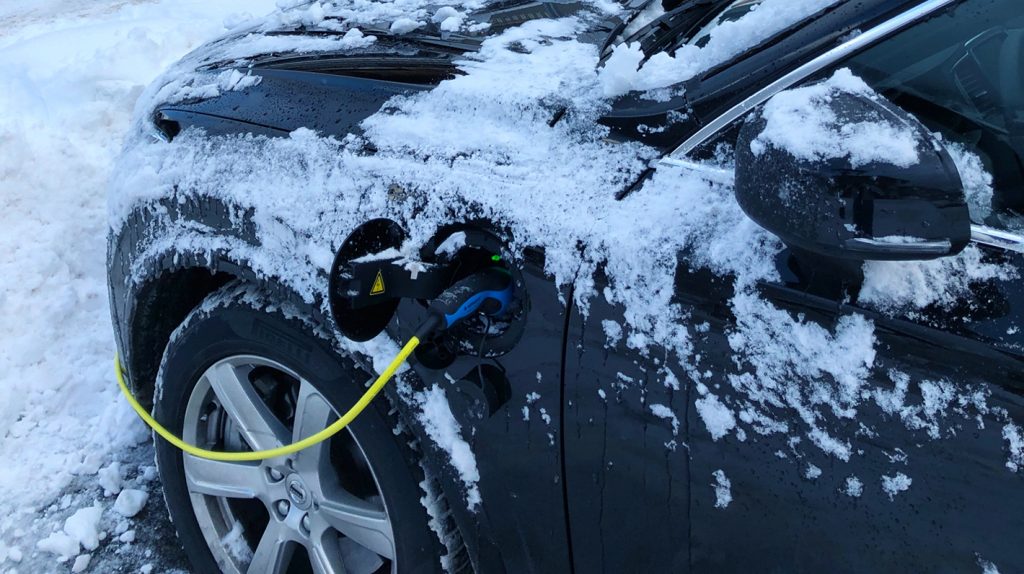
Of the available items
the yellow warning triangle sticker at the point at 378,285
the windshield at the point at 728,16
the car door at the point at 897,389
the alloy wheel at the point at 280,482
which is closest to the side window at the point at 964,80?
the car door at the point at 897,389

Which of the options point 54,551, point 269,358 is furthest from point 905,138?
point 54,551

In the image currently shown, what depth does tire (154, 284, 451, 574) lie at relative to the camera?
66.9 inches

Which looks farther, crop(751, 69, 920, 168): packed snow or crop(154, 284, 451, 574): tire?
crop(154, 284, 451, 574): tire

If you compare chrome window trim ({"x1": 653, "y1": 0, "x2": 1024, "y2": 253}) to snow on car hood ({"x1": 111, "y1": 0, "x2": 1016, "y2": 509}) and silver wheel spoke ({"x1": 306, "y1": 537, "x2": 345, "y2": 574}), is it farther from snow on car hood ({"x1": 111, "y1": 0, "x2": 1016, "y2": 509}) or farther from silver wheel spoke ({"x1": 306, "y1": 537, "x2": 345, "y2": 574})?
silver wheel spoke ({"x1": 306, "y1": 537, "x2": 345, "y2": 574})

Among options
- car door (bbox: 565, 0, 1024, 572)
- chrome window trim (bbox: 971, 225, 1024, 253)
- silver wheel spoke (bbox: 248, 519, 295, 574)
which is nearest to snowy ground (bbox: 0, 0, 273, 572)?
silver wheel spoke (bbox: 248, 519, 295, 574)

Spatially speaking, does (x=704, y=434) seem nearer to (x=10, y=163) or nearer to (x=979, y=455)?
(x=979, y=455)

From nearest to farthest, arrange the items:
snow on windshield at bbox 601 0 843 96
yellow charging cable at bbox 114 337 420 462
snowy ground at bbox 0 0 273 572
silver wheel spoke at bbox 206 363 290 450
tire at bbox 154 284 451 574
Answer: snow on windshield at bbox 601 0 843 96 < yellow charging cable at bbox 114 337 420 462 < tire at bbox 154 284 451 574 < silver wheel spoke at bbox 206 363 290 450 < snowy ground at bbox 0 0 273 572

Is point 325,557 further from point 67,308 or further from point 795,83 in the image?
point 67,308

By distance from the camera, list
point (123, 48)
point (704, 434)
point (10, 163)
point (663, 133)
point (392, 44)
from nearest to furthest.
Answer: point (704, 434) < point (663, 133) < point (392, 44) < point (10, 163) < point (123, 48)

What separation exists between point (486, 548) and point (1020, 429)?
953 millimetres

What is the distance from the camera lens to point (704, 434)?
1.26 meters

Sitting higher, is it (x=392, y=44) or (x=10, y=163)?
(x=392, y=44)

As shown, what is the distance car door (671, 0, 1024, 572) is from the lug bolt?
3.51ft

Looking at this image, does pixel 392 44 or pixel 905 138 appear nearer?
pixel 905 138
